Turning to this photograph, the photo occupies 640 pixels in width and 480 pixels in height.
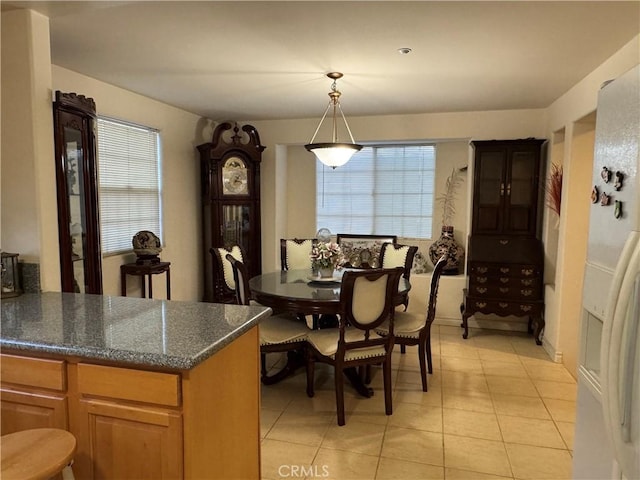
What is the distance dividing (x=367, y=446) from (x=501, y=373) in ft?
5.46

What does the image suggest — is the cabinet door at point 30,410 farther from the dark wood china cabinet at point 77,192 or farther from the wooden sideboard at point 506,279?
the wooden sideboard at point 506,279

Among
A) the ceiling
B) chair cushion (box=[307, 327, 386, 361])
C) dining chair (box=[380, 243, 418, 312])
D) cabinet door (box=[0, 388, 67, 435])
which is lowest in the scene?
chair cushion (box=[307, 327, 386, 361])

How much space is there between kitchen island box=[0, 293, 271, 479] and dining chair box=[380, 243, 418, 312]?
8.27 feet

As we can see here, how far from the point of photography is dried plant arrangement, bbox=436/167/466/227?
5219 mm

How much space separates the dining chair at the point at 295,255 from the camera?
4.54m

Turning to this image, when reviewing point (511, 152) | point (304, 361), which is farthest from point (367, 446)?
point (511, 152)

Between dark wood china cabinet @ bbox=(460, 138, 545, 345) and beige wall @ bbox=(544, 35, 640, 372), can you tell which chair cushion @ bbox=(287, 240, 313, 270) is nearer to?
dark wood china cabinet @ bbox=(460, 138, 545, 345)

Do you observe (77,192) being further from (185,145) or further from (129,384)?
(185,145)

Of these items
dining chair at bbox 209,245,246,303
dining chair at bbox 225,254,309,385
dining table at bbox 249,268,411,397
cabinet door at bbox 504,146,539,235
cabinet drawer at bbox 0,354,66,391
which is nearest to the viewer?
cabinet drawer at bbox 0,354,66,391

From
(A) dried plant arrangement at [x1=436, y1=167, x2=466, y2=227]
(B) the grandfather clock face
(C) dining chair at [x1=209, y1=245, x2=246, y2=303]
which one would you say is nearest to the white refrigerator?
(C) dining chair at [x1=209, y1=245, x2=246, y2=303]

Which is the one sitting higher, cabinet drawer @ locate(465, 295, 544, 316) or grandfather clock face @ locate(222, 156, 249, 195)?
grandfather clock face @ locate(222, 156, 249, 195)

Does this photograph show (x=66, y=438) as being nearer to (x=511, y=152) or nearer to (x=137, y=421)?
(x=137, y=421)

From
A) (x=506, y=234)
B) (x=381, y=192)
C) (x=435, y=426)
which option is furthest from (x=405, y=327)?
(x=381, y=192)

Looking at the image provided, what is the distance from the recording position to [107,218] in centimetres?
390
